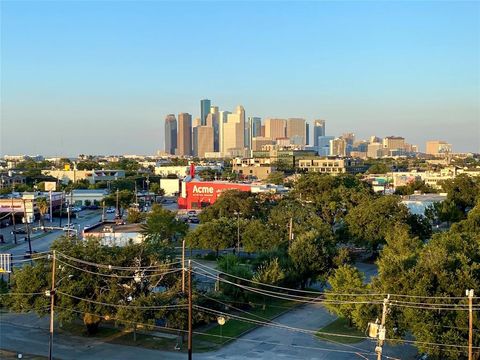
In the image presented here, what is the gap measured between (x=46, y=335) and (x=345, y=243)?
93.1 ft

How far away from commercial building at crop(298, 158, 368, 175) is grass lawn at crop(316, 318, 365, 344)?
436 ft

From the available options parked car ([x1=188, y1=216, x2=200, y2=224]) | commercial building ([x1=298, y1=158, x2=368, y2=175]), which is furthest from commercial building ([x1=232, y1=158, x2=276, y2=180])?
parked car ([x1=188, y1=216, x2=200, y2=224])

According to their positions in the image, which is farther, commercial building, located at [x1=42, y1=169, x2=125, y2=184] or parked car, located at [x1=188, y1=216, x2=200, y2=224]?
commercial building, located at [x1=42, y1=169, x2=125, y2=184]

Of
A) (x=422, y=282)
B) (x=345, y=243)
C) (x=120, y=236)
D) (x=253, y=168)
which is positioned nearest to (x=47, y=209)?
(x=120, y=236)

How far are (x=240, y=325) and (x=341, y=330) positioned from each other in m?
5.01

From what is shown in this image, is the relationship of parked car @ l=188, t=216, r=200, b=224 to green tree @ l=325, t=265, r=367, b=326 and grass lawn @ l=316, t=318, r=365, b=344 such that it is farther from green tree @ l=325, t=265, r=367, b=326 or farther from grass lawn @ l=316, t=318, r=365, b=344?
green tree @ l=325, t=265, r=367, b=326

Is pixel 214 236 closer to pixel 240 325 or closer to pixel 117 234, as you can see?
pixel 117 234

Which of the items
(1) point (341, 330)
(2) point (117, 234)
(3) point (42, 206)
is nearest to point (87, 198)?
(3) point (42, 206)

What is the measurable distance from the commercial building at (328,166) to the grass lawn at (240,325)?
13035cm

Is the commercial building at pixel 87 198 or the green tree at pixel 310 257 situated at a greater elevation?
the green tree at pixel 310 257

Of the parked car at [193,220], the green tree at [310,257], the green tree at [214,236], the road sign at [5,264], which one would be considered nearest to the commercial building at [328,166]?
the parked car at [193,220]

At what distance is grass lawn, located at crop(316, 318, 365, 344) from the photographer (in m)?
26.2

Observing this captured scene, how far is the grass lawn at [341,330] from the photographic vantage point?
2620 centimetres

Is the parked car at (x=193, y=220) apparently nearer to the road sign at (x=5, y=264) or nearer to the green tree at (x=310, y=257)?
the green tree at (x=310, y=257)
